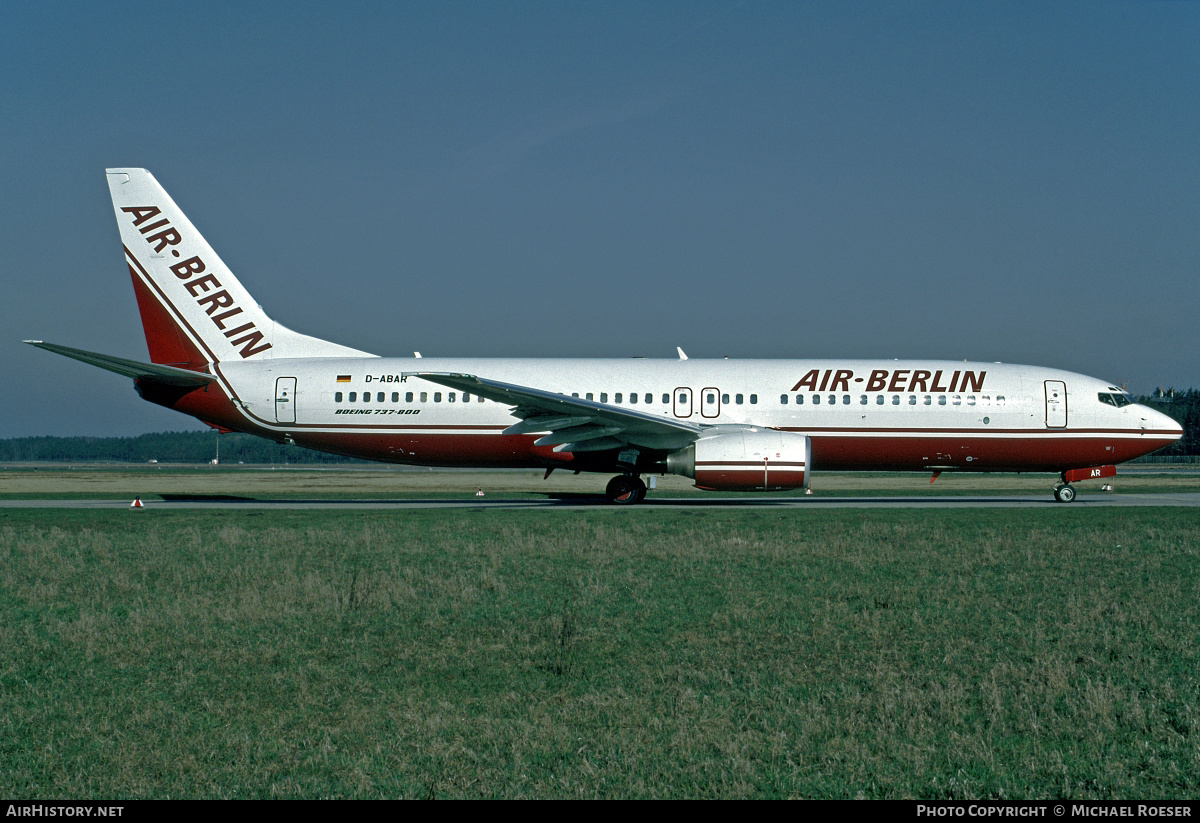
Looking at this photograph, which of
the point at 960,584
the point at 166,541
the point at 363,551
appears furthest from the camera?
the point at 166,541

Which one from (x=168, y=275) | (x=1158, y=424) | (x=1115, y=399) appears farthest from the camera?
(x=168, y=275)

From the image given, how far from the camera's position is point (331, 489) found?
36.6m

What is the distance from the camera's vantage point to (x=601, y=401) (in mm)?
26156

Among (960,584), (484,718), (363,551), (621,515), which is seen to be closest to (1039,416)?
(621,515)

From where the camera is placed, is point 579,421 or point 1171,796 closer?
point 1171,796

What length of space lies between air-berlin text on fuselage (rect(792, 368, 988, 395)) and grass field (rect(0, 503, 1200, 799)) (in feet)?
38.2

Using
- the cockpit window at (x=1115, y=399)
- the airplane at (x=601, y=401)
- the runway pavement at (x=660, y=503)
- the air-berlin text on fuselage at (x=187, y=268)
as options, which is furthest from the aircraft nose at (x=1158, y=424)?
the air-berlin text on fuselage at (x=187, y=268)

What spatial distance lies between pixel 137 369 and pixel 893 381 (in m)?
20.2

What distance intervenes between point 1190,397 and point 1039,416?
128 meters

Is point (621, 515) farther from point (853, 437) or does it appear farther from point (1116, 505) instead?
point (1116, 505)

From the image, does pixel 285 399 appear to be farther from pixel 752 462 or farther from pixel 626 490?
pixel 752 462

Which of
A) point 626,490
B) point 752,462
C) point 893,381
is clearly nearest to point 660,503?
point 626,490

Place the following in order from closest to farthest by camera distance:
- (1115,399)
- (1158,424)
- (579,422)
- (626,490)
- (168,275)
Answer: (579,422)
(626,490)
(1158,424)
(1115,399)
(168,275)

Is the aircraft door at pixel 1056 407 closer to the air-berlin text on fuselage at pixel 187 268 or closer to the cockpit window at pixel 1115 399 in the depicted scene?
the cockpit window at pixel 1115 399
